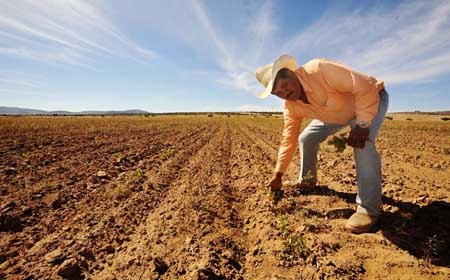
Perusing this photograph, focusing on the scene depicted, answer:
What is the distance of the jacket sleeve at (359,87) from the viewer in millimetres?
2801

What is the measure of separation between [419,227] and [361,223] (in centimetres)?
61

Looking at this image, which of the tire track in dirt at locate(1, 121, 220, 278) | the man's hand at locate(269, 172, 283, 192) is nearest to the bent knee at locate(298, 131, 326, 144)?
the man's hand at locate(269, 172, 283, 192)

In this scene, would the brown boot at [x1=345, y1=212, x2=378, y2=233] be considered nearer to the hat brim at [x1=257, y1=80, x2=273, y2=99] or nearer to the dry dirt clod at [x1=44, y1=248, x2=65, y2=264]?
the hat brim at [x1=257, y1=80, x2=273, y2=99]

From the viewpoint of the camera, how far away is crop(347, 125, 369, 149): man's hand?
284cm

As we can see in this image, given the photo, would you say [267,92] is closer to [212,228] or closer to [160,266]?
[212,228]

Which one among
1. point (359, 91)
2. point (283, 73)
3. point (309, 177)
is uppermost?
point (283, 73)

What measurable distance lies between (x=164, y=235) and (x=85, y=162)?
4.81 metres

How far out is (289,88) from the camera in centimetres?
318

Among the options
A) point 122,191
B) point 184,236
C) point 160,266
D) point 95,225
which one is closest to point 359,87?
point 184,236

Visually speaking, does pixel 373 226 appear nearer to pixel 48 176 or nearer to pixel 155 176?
pixel 155 176

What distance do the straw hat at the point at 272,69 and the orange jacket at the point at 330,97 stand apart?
0.42 feet

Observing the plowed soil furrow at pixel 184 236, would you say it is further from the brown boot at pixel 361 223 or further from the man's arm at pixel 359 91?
the man's arm at pixel 359 91

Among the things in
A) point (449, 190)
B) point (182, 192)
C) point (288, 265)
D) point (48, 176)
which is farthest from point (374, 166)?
point (48, 176)

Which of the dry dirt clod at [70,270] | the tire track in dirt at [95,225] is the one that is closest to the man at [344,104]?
the tire track in dirt at [95,225]
